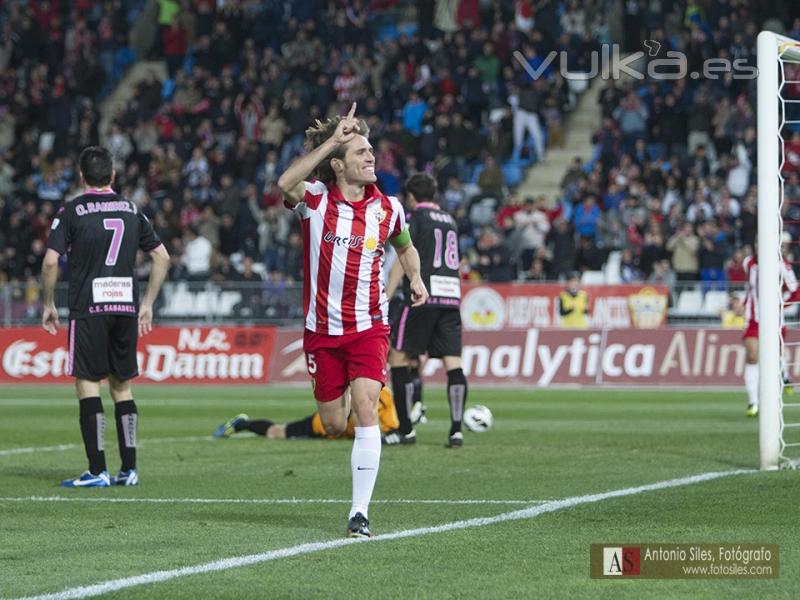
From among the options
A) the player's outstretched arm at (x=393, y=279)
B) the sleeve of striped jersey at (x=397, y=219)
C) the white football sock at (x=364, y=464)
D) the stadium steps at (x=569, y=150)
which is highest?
the stadium steps at (x=569, y=150)

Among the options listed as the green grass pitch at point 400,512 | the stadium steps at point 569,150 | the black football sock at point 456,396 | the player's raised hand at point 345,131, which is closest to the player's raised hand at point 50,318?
the green grass pitch at point 400,512

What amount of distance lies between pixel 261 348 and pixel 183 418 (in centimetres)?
868

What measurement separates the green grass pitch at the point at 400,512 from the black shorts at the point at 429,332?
0.87 meters

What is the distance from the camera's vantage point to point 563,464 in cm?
1257

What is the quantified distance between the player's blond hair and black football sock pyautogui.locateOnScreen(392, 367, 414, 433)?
6148 millimetres

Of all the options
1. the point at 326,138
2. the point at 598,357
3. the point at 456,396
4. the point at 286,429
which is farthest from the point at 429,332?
the point at 598,357

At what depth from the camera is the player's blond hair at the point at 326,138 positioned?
8383 millimetres

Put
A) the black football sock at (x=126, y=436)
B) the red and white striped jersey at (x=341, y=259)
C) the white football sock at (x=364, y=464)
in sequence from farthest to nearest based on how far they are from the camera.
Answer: the black football sock at (x=126, y=436) < the red and white striped jersey at (x=341, y=259) < the white football sock at (x=364, y=464)

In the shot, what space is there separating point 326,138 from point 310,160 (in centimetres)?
29

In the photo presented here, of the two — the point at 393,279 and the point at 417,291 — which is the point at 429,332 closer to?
the point at 393,279

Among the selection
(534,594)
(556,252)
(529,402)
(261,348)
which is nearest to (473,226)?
(556,252)

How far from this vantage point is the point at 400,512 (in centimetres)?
927

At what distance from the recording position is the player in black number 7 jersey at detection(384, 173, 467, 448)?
1441 cm

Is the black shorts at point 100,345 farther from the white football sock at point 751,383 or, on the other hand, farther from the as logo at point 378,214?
the white football sock at point 751,383
